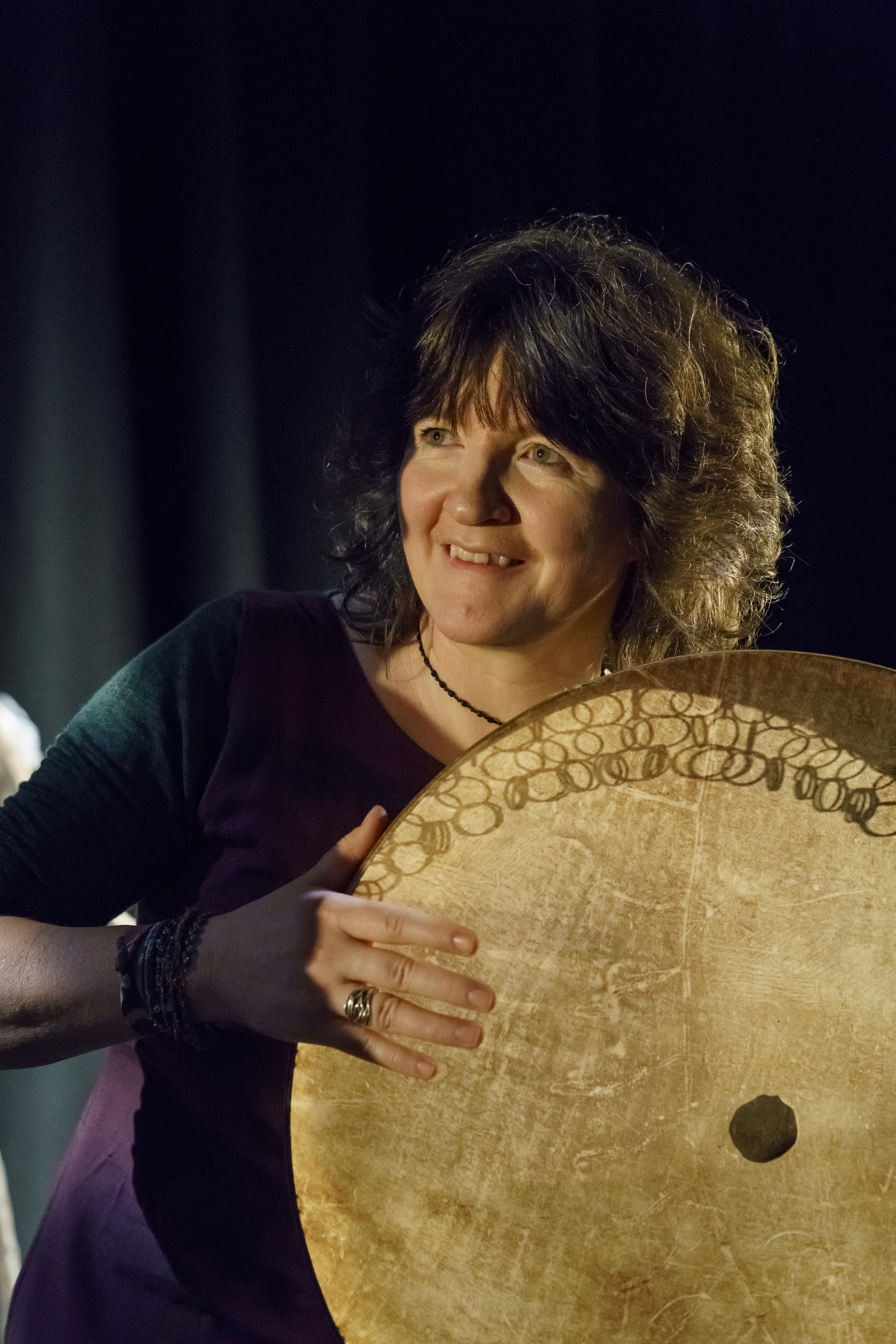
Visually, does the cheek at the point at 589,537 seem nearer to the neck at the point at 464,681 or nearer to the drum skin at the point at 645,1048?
the neck at the point at 464,681

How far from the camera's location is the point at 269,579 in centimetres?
169

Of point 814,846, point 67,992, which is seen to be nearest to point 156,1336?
point 67,992

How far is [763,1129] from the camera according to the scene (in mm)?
762

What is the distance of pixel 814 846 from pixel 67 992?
0.62 meters

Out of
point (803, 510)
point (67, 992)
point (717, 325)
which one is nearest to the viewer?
point (67, 992)

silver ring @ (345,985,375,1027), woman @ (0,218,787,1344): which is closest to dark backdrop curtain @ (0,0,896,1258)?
woman @ (0,218,787,1344)

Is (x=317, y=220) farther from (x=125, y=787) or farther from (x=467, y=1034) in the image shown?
(x=467, y=1034)

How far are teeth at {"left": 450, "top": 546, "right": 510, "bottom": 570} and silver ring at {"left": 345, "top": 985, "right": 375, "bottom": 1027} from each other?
439 mm

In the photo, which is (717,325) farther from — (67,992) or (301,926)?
(67,992)

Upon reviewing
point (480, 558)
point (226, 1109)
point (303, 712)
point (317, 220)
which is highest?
point (317, 220)

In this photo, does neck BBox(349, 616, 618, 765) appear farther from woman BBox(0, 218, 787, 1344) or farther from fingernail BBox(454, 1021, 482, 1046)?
fingernail BBox(454, 1021, 482, 1046)

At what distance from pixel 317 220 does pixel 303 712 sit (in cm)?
81

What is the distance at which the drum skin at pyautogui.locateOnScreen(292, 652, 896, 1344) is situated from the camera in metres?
0.74

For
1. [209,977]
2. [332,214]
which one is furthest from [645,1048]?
[332,214]
